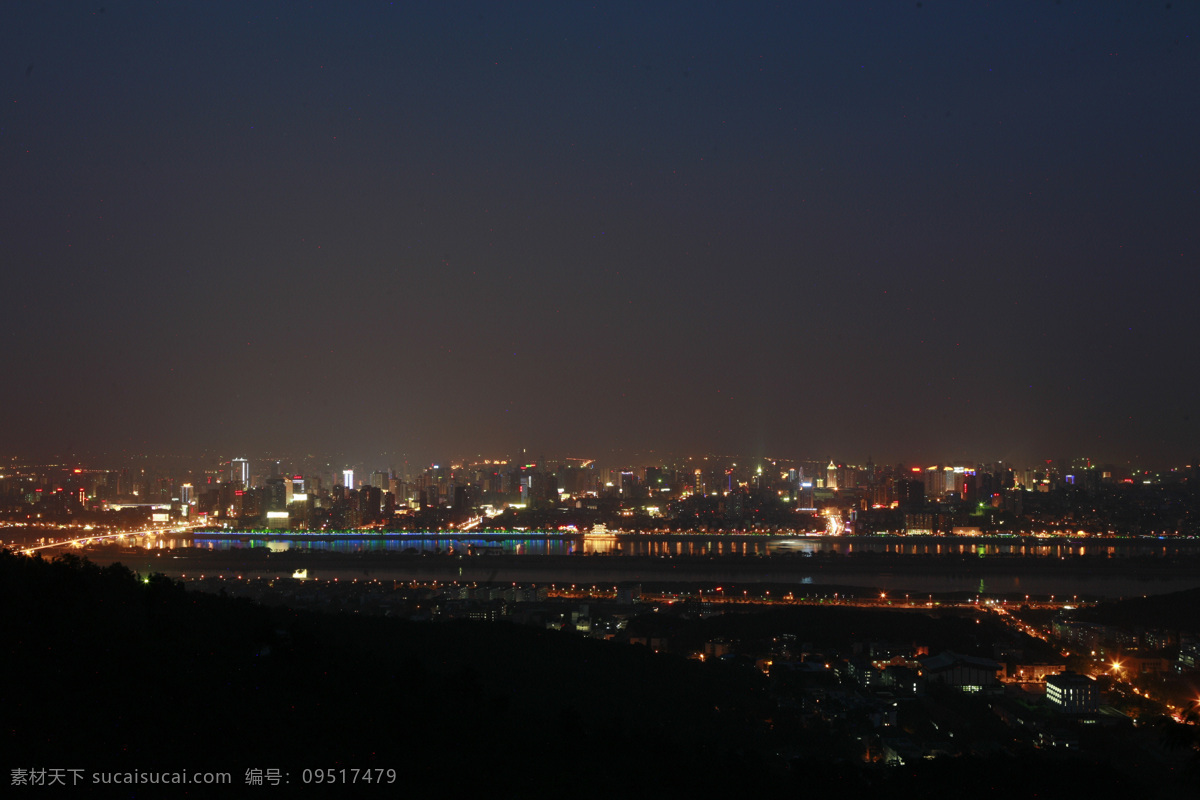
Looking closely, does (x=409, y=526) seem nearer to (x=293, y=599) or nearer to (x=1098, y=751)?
(x=293, y=599)

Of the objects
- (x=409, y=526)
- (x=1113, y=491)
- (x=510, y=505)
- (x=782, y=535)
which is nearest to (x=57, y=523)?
(x=409, y=526)

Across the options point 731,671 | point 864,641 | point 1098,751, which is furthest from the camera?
point 864,641

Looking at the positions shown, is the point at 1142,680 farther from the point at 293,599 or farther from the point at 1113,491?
the point at 1113,491

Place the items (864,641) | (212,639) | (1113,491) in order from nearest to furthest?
(212,639) < (864,641) < (1113,491)

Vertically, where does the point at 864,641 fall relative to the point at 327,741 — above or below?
below

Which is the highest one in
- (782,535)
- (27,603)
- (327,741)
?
(27,603)

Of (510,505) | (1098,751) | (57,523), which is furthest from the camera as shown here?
(510,505)

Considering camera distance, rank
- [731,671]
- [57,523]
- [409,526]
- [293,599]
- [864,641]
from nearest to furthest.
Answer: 1. [731,671]
2. [864,641]
3. [293,599]
4. [57,523]
5. [409,526]

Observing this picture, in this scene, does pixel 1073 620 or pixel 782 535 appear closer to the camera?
pixel 1073 620

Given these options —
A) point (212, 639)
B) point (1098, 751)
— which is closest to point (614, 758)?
point (212, 639)
